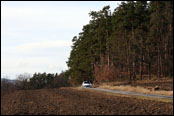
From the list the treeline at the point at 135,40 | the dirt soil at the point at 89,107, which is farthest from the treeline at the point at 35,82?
the dirt soil at the point at 89,107

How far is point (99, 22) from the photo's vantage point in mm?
70000

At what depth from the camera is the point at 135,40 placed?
187ft

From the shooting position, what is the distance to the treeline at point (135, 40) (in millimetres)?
55219

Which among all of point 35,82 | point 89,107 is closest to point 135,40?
point 89,107

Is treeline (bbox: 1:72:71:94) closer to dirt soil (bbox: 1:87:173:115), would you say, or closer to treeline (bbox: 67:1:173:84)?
treeline (bbox: 67:1:173:84)

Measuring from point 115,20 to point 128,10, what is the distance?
4.76 m

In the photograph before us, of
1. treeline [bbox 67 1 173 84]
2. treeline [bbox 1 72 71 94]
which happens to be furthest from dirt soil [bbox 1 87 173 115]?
treeline [bbox 1 72 71 94]

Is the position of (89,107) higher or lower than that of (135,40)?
lower

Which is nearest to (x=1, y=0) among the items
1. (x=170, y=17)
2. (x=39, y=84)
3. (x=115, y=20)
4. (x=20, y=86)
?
(x=170, y=17)

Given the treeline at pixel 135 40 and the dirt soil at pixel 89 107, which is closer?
the dirt soil at pixel 89 107

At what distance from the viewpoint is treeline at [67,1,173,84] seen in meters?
55.2

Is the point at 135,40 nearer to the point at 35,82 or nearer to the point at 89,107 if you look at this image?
the point at 89,107

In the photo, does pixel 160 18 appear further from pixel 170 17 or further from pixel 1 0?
pixel 1 0

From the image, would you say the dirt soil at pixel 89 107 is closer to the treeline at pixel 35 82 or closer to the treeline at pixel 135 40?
the treeline at pixel 135 40
